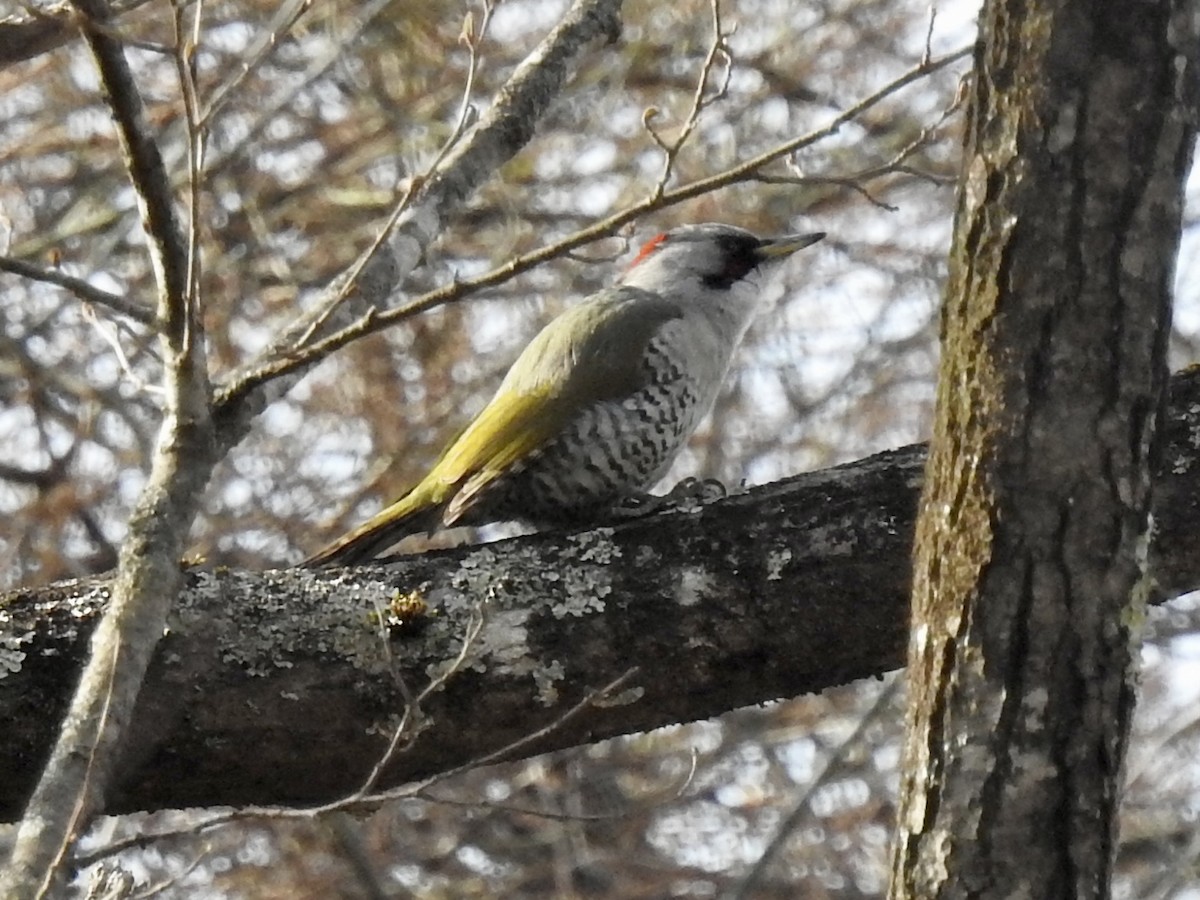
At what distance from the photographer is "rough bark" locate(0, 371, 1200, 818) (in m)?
3.04

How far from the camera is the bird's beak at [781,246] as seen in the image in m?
5.30

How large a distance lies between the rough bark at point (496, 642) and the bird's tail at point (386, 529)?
74 cm

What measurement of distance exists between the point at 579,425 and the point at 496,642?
4.30ft

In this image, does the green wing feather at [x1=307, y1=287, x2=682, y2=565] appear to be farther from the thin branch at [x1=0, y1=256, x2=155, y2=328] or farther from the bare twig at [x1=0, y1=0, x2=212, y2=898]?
the thin branch at [x1=0, y1=256, x2=155, y2=328]

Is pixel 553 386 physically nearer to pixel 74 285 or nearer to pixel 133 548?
pixel 133 548

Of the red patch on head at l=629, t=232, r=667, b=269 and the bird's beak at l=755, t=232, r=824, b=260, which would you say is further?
the red patch on head at l=629, t=232, r=667, b=269

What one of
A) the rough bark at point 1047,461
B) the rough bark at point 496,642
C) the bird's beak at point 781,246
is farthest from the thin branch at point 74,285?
the bird's beak at point 781,246

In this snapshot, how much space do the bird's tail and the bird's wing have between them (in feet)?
0.16

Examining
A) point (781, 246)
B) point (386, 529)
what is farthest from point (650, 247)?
point (386, 529)

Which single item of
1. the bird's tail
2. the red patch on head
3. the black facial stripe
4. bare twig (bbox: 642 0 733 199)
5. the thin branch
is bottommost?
the thin branch

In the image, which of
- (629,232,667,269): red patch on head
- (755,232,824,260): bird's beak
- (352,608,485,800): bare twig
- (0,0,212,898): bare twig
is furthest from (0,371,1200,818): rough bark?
(629,232,667,269): red patch on head

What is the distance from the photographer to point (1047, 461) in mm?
2061

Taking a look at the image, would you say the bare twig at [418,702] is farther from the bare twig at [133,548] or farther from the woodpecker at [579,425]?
the woodpecker at [579,425]

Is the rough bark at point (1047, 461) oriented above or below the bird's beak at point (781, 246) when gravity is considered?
below
